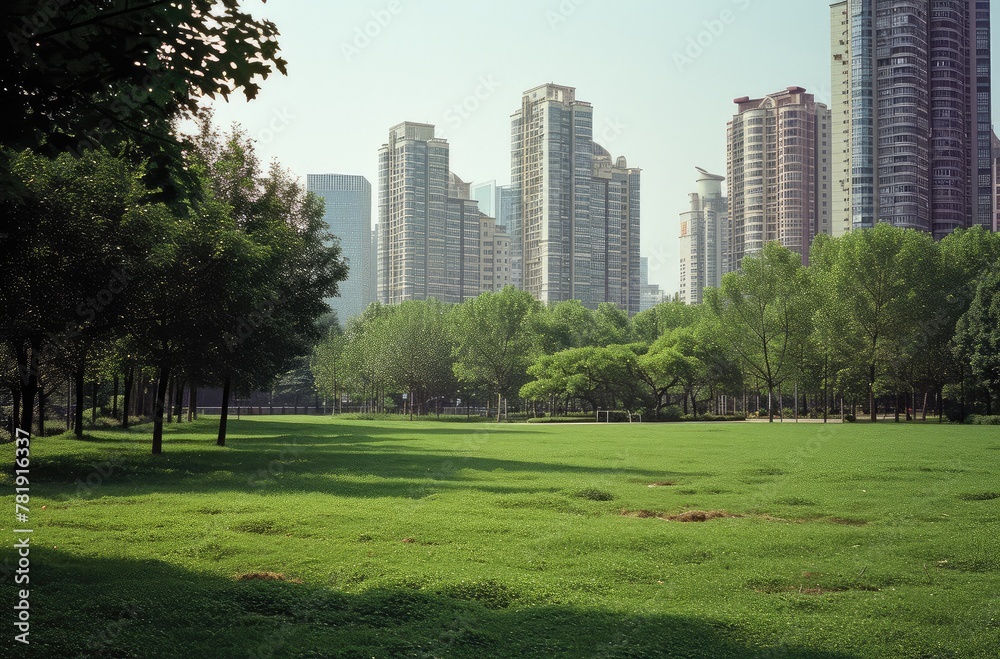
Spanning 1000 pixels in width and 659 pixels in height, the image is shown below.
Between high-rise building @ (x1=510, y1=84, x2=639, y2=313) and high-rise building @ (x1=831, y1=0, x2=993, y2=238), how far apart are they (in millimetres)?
48122

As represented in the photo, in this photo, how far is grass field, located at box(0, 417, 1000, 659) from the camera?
24.1ft

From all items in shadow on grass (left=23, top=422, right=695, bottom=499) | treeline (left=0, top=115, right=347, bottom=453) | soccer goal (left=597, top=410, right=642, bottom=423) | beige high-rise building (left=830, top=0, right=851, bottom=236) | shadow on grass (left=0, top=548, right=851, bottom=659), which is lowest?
soccer goal (left=597, top=410, right=642, bottom=423)

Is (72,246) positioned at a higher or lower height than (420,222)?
lower

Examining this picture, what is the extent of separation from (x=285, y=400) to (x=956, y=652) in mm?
143469

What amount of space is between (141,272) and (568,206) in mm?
133577

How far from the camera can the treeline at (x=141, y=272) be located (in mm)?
19266

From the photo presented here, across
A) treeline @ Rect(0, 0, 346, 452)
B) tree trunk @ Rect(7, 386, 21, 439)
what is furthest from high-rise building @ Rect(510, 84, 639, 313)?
tree trunk @ Rect(7, 386, 21, 439)

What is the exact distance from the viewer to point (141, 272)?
21031mm

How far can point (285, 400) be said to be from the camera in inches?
5684

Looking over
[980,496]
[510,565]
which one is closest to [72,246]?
[510,565]

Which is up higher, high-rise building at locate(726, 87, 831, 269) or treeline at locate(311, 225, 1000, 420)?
high-rise building at locate(726, 87, 831, 269)

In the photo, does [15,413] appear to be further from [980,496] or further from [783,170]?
A: [783,170]

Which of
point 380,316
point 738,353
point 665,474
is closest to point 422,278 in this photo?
point 380,316

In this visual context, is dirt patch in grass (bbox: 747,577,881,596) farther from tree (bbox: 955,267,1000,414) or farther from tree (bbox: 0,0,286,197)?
tree (bbox: 955,267,1000,414)
